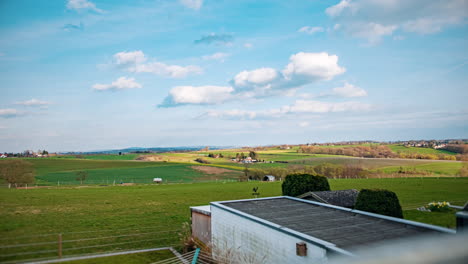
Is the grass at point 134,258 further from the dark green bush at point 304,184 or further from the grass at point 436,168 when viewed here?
the grass at point 436,168

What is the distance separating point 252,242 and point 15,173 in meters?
48.7

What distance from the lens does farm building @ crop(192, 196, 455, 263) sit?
7.55 m

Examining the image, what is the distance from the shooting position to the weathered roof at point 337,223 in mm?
8109

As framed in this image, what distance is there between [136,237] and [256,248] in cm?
1055

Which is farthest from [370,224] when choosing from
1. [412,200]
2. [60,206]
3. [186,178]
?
[186,178]

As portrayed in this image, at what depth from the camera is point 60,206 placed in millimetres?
28781

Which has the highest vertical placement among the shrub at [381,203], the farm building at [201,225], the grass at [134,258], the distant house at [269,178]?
the shrub at [381,203]

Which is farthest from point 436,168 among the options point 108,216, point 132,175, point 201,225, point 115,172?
point 115,172

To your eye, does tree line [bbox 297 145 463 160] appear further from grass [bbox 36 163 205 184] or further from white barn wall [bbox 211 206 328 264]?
white barn wall [bbox 211 206 328 264]

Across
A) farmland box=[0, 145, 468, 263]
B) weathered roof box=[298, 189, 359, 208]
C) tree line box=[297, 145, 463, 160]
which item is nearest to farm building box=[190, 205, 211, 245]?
farmland box=[0, 145, 468, 263]

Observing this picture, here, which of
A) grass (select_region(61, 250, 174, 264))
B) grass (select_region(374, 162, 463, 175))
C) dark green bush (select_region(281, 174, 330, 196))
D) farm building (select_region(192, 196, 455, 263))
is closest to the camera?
farm building (select_region(192, 196, 455, 263))

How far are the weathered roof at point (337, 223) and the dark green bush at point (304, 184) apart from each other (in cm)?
604

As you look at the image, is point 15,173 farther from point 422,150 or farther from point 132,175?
point 422,150

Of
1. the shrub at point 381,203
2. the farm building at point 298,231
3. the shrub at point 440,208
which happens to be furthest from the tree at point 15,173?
the shrub at point 440,208
